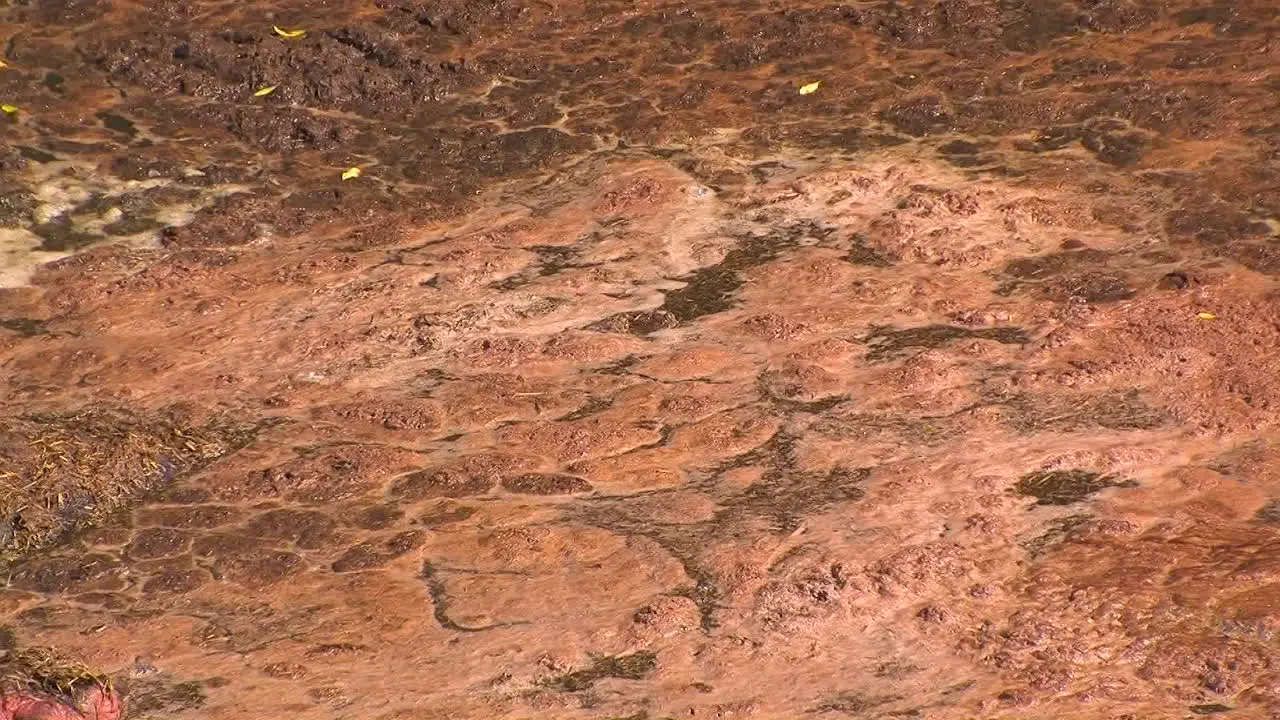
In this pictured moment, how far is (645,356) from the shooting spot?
285 inches

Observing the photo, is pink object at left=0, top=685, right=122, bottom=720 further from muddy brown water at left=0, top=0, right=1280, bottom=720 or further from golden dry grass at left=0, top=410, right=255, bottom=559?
golden dry grass at left=0, top=410, right=255, bottom=559

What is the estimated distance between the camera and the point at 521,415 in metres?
6.93

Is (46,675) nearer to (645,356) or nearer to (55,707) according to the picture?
(55,707)

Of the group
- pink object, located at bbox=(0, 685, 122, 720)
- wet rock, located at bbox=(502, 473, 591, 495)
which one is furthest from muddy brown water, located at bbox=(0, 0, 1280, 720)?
pink object, located at bbox=(0, 685, 122, 720)

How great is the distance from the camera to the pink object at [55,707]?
4656mm

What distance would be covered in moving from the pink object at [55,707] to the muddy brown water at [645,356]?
0.24 m

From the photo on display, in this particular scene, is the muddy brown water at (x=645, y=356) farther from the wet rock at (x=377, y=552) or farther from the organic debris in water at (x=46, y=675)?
the organic debris in water at (x=46, y=675)

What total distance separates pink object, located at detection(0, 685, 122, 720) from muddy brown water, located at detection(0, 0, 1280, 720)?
24 cm

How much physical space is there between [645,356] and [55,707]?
3197 millimetres

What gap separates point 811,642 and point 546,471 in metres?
1.61

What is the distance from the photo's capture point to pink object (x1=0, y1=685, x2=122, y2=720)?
15.3 ft

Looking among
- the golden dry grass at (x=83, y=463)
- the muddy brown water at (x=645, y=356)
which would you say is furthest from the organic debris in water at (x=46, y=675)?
the golden dry grass at (x=83, y=463)

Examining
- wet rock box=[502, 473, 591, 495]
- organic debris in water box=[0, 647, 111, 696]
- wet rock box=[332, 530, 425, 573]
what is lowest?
wet rock box=[332, 530, 425, 573]

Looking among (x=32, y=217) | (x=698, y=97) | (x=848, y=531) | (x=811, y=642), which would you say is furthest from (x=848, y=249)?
(x=32, y=217)
